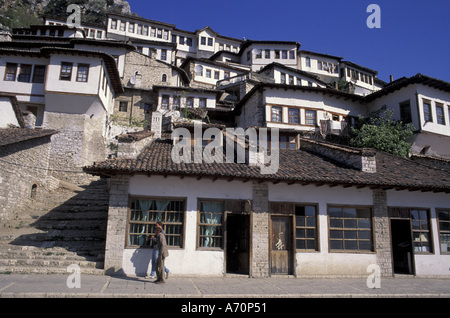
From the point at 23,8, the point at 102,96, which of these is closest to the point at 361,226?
the point at 102,96

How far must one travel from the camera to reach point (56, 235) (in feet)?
40.9

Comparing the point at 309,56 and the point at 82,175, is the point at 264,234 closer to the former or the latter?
the point at 82,175

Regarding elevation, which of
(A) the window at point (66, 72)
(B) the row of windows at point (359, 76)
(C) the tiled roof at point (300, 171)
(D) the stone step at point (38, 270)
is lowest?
(D) the stone step at point (38, 270)

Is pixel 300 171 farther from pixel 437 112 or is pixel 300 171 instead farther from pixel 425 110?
pixel 437 112

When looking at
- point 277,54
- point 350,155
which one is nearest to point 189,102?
point 277,54

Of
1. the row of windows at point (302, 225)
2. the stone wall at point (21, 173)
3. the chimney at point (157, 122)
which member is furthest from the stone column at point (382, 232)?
the stone wall at point (21, 173)

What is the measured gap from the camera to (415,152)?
2378 cm

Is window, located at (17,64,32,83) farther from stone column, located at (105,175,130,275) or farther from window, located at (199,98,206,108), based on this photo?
stone column, located at (105,175,130,275)

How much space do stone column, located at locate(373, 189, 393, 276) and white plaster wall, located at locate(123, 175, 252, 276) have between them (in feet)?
17.6

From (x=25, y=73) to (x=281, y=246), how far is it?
23445 mm

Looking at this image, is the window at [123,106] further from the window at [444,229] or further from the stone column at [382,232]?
the window at [444,229]

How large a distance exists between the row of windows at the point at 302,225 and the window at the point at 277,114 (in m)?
13.3

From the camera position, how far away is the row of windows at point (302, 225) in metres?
11.1

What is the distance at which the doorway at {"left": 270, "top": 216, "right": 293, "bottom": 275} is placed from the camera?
1165 centimetres
